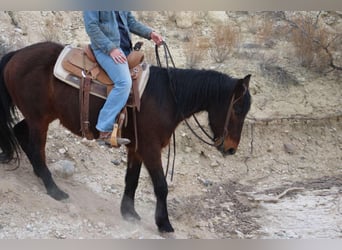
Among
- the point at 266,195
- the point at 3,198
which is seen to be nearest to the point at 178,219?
the point at 266,195

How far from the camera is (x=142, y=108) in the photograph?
3754 millimetres

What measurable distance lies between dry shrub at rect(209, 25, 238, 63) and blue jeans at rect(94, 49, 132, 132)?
3357mm

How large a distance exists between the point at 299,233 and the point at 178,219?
1101 mm

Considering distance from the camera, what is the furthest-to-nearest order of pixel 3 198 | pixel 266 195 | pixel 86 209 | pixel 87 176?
pixel 266 195
pixel 87 176
pixel 86 209
pixel 3 198

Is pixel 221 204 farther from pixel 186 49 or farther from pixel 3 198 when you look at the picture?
pixel 186 49

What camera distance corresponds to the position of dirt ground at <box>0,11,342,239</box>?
3.86m

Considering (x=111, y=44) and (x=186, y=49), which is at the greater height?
(x=111, y=44)

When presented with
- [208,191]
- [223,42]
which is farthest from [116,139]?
[223,42]

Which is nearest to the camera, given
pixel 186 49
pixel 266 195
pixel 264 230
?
pixel 264 230

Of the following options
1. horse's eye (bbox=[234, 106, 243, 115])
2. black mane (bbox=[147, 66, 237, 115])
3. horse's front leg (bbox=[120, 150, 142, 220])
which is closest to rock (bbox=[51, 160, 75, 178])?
horse's front leg (bbox=[120, 150, 142, 220])

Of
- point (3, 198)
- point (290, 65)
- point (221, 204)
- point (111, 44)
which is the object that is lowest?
point (221, 204)

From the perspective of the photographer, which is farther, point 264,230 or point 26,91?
point 264,230

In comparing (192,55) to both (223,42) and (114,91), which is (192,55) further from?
(114,91)

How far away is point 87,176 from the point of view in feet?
15.6
